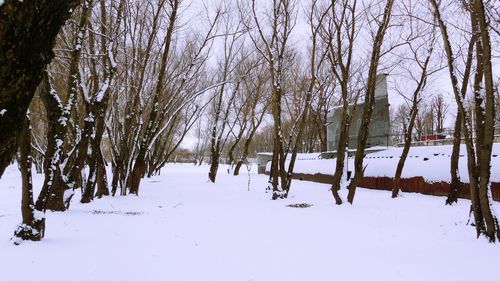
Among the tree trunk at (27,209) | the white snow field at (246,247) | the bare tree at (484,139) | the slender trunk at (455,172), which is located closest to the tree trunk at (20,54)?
the white snow field at (246,247)

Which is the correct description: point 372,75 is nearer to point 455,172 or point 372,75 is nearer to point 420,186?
point 455,172

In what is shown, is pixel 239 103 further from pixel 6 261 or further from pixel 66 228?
pixel 6 261

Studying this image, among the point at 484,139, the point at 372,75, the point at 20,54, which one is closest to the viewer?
the point at 20,54

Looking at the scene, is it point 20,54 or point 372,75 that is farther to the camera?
point 372,75

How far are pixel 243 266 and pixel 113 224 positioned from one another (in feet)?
12.1

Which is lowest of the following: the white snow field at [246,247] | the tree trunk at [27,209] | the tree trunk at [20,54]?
the white snow field at [246,247]

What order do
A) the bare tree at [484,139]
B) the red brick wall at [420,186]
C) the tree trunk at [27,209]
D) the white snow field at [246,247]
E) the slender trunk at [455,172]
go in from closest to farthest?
the white snow field at [246,247] → the tree trunk at [27,209] → the bare tree at [484,139] → the slender trunk at [455,172] → the red brick wall at [420,186]

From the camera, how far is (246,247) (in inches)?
221

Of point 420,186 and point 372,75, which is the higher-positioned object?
point 372,75

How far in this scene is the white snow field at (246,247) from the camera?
4297 millimetres

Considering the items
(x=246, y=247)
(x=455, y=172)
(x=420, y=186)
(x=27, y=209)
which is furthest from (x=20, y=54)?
(x=420, y=186)

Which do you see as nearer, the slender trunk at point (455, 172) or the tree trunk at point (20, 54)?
the tree trunk at point (20, 54)

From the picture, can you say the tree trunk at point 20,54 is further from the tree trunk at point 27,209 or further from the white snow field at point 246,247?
the tree trunk at point 27,209

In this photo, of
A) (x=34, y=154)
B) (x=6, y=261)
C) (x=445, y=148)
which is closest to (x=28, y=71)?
(x=6, y=261)
